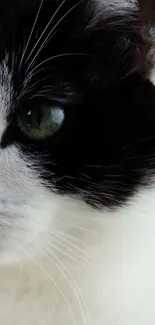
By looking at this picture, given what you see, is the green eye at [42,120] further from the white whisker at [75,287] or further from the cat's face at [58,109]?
the white whisker at [75,287]

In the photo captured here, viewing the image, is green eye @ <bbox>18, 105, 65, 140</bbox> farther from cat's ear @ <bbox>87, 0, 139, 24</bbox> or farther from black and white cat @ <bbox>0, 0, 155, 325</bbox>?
cat's ear @ <bbox>87, 0, 139, 24</bbox>

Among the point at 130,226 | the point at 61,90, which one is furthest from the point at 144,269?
the point at 61,90

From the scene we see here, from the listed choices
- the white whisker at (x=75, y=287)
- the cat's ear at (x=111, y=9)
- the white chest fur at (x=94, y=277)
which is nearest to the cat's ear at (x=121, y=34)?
the cat's ear at (x=111, y=9)

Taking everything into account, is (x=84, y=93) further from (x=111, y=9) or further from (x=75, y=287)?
(x=75, y=287)

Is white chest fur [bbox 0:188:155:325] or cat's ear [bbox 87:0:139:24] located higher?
cat's ear [bbox 87:0:139:24]

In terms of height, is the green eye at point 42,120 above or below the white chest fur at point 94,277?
above

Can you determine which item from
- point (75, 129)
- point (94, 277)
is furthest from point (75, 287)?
point (75, 129)

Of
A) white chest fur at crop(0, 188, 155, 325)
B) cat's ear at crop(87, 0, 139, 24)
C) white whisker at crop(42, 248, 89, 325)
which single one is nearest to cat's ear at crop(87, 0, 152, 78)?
cat's ear at crop(87, 0, 139, 24)
